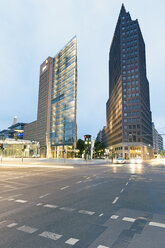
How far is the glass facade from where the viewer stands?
9512 cm

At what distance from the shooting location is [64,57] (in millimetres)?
107250

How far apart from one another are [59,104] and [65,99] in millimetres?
6919

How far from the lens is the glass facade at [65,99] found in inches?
3745

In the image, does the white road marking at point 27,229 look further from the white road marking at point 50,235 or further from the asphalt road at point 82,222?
the white road marking at point 50,235

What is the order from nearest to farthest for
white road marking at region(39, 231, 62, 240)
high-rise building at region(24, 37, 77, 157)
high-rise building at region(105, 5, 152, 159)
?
white road marking at region(39, 231, 62, 240)
high-rise building at region(24, 37, 77, 157)
high-rise building at region(105, 5, 152, 159)

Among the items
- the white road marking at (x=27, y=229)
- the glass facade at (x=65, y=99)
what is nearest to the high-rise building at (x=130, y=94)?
the glass facade at (x=65, y=99)

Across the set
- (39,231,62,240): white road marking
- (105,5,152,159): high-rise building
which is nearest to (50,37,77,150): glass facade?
(105,5,152,159): high-rise building

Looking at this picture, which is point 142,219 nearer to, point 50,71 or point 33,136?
point 50,71

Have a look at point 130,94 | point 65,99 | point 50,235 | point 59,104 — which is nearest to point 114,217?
point 50,235

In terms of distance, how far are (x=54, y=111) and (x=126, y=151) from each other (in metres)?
50.6

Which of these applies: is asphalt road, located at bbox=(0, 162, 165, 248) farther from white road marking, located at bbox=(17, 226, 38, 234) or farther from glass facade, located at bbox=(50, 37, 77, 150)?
glass facade, located at bbox=(50, 37, 77, 150)

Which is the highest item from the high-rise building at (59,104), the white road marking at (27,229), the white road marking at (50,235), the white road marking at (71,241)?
the high-rise building at (59,104)

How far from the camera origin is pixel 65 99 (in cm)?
10112

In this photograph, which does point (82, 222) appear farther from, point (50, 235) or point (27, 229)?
point (27, 229)
